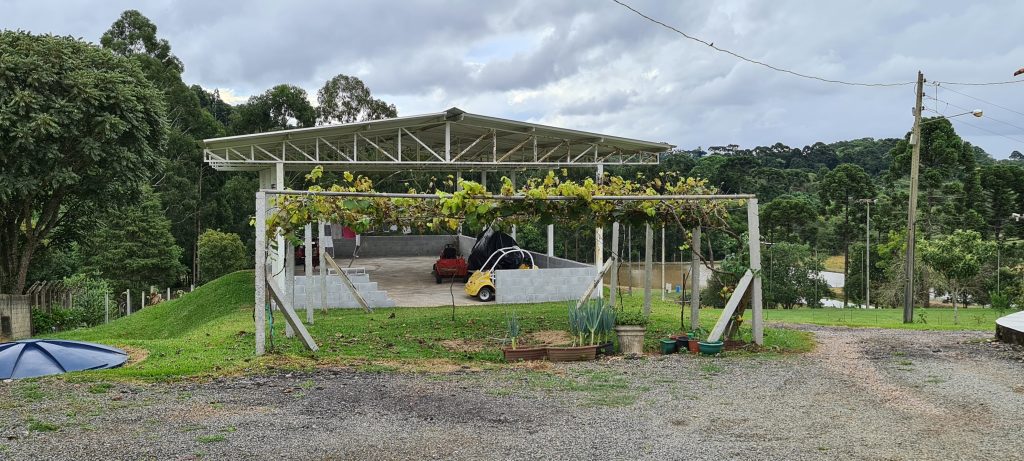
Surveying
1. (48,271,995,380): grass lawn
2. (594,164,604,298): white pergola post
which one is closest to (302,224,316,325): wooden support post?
(48,271,995,380): grass lawn

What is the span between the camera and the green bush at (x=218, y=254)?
34812mm

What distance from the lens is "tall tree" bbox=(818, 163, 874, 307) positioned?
130 feet

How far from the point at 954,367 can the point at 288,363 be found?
7.73 metres

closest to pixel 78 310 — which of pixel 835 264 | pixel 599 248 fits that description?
pixel 599 248

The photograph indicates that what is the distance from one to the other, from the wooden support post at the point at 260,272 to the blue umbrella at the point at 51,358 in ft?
5.08

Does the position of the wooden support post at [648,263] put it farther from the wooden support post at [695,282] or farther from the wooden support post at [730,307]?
the wooden support post at [730,307]

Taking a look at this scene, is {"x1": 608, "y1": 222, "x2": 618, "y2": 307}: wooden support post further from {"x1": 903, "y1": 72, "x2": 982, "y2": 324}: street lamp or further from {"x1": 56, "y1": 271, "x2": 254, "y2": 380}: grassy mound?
{"x1": 903, "y1": 72, "x2": 982, "y2": 324}: street lamp

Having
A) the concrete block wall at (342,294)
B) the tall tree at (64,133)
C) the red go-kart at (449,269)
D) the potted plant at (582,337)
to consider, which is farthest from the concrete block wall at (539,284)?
the tall tree at (64,133)

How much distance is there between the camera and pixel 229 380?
771cm

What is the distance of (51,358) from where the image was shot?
823 centimetres

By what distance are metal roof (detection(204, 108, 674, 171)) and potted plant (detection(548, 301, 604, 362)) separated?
6619 millimetres

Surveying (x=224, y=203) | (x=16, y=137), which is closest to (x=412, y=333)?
(x=16, y=137)

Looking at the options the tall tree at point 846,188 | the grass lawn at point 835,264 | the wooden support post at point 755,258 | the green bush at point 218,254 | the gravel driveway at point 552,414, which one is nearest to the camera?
the gravel driveway at point 552,414

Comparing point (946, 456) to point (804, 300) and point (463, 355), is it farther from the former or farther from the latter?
point (804, 300)
